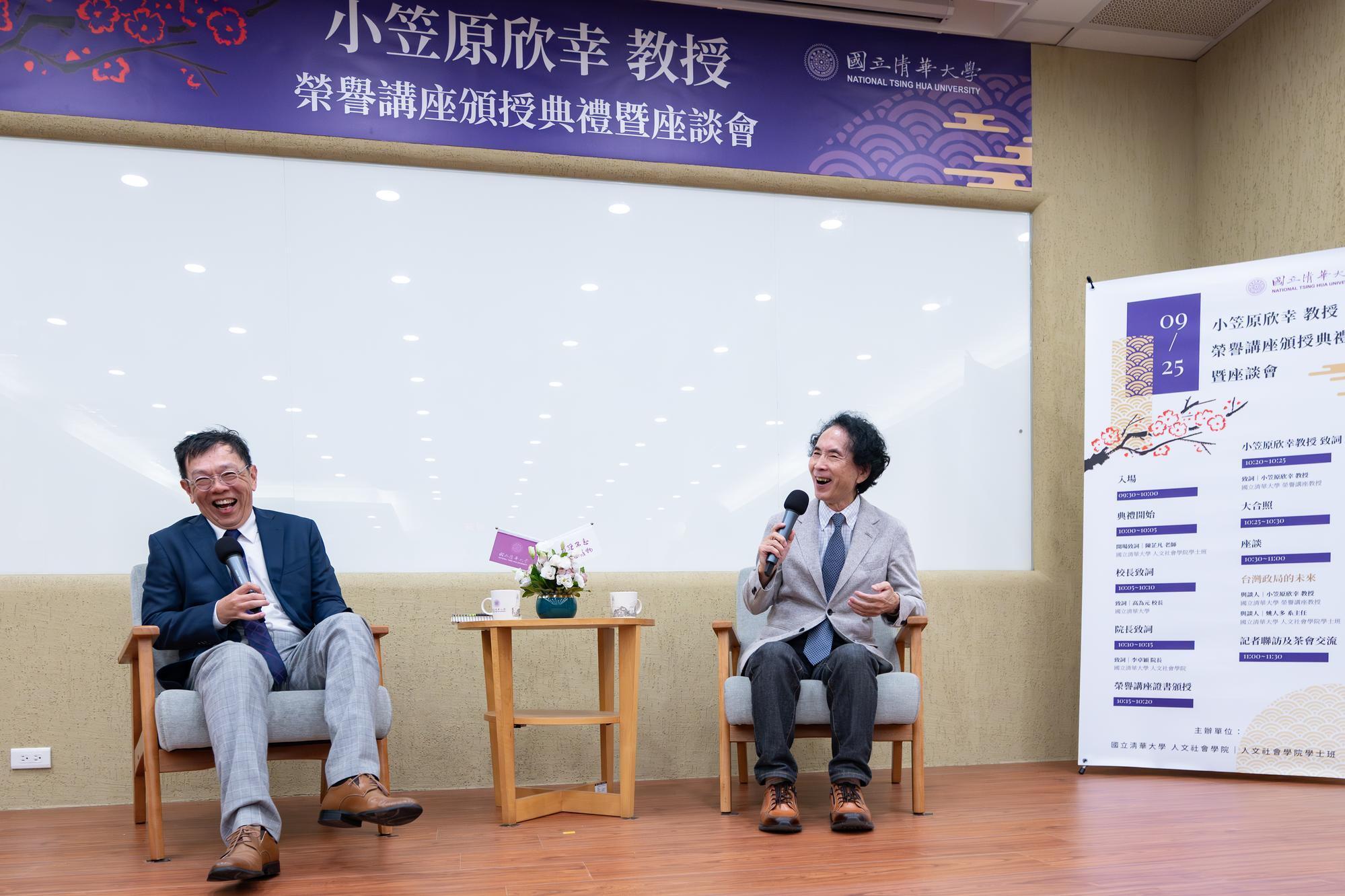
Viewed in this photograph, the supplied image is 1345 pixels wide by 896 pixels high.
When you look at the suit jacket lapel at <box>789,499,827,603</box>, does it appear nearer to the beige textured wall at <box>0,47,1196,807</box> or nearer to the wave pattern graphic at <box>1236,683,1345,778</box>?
the beige textured wall at <box>0,47,1196,807</box>

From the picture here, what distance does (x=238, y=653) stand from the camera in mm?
2674

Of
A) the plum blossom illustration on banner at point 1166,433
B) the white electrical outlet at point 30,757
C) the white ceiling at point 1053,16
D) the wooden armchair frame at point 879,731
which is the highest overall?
the white ceiling at point 1053,16

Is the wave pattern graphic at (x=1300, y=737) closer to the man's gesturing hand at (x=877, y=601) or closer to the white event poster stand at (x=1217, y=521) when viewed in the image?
the white event poster stand at (x=1217, y=521)

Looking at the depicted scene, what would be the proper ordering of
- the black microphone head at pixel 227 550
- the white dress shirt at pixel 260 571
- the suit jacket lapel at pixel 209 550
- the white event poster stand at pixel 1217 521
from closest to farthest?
the black microphone head at pixel 227 550 < the suit jacket lapel at pixel 209 550 < the white dress shirt at pixel 260 571 < the white event poster stand at pixel 1217 521

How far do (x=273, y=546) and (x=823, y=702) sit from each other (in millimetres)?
1676

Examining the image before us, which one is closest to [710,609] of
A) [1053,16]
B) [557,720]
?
[557,720]

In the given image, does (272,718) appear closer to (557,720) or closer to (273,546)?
(273,546)

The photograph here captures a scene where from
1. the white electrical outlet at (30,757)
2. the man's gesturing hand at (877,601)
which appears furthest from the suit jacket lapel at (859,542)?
the white electrical outlet at (30,757)

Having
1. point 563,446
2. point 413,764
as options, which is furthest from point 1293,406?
point 413,764

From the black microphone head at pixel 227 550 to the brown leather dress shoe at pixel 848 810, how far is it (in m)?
1.75

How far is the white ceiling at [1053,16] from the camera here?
4402 millimetres

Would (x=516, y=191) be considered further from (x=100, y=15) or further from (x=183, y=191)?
(x=100, y=15)

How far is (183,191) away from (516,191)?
120 cm

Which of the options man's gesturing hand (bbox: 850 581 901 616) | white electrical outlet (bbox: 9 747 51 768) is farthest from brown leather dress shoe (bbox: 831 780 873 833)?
white electrical outlet (bbox: 9 747 51 768)
